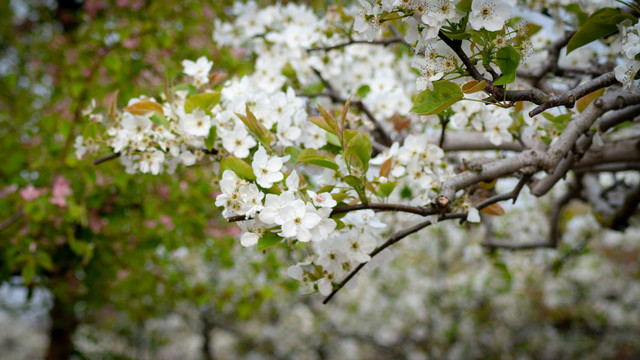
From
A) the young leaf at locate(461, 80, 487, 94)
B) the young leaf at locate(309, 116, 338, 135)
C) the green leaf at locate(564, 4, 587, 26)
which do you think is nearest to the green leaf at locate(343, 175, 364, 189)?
the young leaf at locate(309, 116, 338, 135)

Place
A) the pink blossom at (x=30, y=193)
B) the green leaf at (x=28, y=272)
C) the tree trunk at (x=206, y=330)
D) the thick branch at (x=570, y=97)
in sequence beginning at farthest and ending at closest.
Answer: the tree trunk at (x=206, y=330) → the pink blossom at (x=30, y=193) → the green leaf at (x=28, y=272) → the thick branch at (x=570, y=97)

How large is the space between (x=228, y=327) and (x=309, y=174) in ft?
16.0

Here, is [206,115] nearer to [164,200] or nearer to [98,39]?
[164,200]

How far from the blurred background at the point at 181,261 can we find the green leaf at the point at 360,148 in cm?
51

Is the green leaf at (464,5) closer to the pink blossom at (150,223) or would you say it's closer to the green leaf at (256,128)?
the green leaf at (256,128)

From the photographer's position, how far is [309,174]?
1351 mm

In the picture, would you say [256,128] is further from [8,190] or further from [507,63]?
[8,190]

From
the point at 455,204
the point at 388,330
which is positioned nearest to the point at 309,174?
the point at 455,204

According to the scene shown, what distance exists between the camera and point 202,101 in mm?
1146

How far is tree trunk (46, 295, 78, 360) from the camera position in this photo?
11.7ft

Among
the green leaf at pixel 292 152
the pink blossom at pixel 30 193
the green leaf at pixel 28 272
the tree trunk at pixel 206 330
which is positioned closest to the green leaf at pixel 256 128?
the green leaf at pixel 292 152

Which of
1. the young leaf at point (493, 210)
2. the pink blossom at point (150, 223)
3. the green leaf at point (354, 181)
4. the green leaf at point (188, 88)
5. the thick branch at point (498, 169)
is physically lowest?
the pink blossom at point (150, 223)

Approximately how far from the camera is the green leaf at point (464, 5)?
761 mm

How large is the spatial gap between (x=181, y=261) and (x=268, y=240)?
3811 mm
